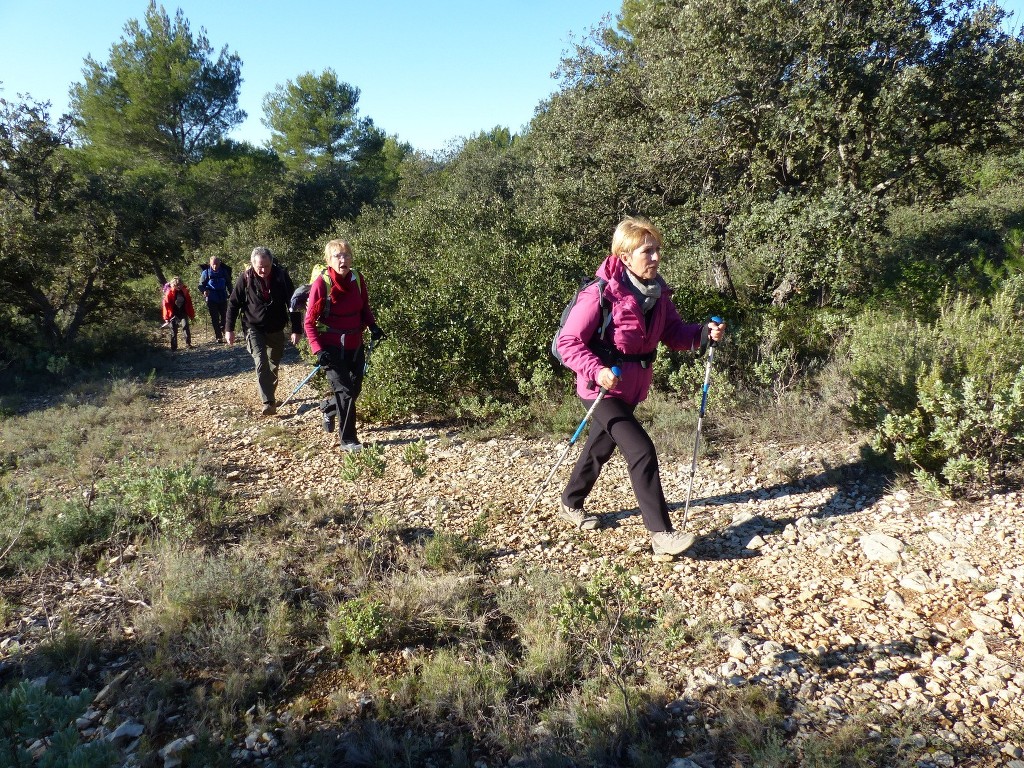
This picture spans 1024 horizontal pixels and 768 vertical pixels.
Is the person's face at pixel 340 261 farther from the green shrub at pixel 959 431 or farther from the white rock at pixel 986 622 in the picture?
the white rock at pixel 986 622

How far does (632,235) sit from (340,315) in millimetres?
3419

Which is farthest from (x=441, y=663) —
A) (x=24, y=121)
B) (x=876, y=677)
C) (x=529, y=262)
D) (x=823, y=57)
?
(x=24, y=121)

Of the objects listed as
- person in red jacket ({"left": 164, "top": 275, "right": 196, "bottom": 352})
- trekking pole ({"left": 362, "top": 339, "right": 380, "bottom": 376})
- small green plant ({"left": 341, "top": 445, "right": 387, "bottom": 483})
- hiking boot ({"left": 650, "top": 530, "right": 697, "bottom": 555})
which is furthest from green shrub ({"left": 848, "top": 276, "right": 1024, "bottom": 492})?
person in red jacket ({"left": 164, "top": 275, "right": 196, "bottom": 352})

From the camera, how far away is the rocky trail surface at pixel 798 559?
2.71 m

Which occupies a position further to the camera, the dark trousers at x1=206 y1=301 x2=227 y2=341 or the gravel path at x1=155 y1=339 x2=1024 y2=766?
the dark trousers at x1=206 y1=301 x2=227 y2=341

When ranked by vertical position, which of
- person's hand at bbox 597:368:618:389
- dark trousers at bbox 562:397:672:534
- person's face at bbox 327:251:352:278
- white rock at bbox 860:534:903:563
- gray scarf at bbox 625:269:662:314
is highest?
person's face at bbox 327:251:352:278

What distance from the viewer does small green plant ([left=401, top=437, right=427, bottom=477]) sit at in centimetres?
547

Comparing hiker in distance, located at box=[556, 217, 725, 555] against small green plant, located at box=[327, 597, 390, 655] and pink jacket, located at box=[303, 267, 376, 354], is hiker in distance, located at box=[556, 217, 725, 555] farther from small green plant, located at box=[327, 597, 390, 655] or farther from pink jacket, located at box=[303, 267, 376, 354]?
pink jacket, located at box=[303, 267, 376, 354]

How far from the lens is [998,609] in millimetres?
3143

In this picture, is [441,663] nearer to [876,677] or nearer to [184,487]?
[876,677]

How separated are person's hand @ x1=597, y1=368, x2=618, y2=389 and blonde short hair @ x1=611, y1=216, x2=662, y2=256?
753mm

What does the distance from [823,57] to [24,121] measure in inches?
525

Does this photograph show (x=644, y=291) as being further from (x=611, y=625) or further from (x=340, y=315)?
(x=340, y=315)

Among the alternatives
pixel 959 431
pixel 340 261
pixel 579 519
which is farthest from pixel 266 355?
pixel 959 431
